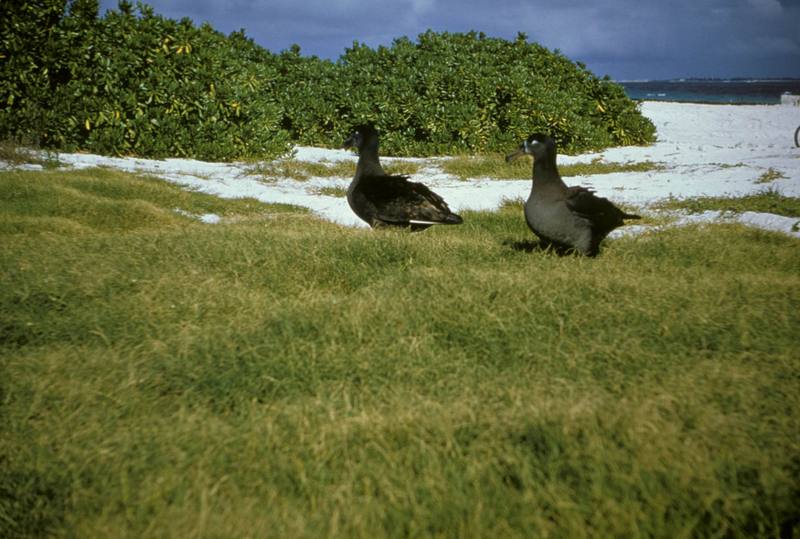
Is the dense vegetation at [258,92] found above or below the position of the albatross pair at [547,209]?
above

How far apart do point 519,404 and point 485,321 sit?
38.0 inches

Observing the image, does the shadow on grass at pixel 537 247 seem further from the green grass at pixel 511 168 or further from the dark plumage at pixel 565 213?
the green grass at pixel 511 168

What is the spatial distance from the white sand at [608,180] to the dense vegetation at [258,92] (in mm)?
756

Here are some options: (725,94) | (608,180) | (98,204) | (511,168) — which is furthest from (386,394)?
(725,94)

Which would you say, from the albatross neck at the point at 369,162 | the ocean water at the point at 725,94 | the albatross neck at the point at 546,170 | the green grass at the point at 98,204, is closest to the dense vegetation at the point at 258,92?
the green grass at the point at 98,204

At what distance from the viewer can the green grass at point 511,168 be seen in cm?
1291

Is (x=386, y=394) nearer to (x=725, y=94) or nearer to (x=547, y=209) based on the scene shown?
(x=547, y=209)

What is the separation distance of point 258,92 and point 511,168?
6.06m

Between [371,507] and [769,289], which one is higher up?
[769,289]

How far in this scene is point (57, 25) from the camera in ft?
38.2

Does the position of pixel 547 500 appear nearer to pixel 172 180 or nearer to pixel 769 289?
pixel 769 289

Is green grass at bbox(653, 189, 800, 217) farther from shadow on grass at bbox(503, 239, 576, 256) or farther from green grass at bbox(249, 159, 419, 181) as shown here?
green grass at bbox(249, 159, 419, 181)

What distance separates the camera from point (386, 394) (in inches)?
118

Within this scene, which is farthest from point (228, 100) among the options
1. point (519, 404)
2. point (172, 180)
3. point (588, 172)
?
point (519, 404)
